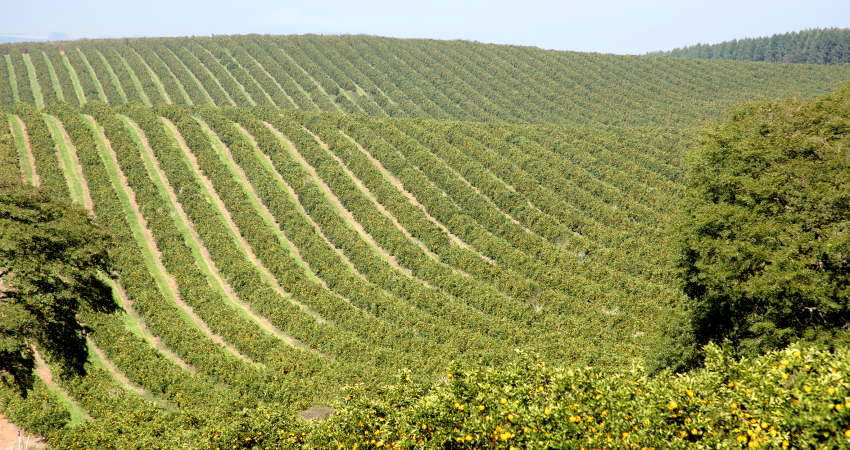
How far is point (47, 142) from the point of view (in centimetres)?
4491

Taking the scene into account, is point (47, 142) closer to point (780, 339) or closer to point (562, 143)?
point (562, 143)

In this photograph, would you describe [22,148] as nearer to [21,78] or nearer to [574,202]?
[574,202]

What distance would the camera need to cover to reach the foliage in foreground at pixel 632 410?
8.14 metres

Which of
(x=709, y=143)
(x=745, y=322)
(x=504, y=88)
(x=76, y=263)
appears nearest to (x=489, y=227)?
(x=709, y=143)

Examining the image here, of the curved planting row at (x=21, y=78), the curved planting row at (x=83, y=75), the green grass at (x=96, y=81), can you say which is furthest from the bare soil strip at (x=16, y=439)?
the curved planting row at (x=21, y=78)

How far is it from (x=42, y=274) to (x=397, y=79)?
8464 cm

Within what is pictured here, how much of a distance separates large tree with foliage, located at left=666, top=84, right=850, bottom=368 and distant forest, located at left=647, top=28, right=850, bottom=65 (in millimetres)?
187267

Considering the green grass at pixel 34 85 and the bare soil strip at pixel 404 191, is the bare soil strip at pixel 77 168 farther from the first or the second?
the green grass at pixel 34 85

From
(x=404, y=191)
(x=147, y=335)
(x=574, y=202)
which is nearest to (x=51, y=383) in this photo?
(x=147, y=335)

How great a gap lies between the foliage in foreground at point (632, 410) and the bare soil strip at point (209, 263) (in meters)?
18.6

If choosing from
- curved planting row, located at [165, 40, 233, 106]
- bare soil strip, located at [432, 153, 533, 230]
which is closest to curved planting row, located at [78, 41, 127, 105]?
curved planting row, located at [165, 40, 233, 106]

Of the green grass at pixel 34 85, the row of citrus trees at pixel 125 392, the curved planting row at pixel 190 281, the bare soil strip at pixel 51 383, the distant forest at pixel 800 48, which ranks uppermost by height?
the distant forest at pixel 800 48

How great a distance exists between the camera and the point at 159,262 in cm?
3494

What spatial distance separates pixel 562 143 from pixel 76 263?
47.1m
